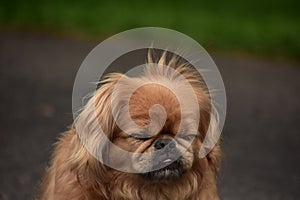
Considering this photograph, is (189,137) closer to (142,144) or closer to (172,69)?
(142,144)

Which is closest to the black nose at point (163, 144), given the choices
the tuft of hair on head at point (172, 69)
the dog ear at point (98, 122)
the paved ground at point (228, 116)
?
the dog ear at point (98, 122)

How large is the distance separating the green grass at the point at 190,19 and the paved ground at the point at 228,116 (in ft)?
3.61

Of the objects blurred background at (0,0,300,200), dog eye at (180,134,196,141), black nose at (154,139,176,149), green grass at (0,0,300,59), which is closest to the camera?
black nose at (154,139,176,149)

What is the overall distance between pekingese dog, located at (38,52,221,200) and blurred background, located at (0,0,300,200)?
189 centimetres

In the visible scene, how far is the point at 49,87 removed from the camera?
12992mm

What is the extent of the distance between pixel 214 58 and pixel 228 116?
459 cm

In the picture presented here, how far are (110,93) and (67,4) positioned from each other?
636 inches

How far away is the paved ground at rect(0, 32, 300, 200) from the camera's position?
326 inches

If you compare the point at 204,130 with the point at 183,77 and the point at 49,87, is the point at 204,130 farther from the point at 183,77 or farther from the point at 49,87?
the point at 49,87

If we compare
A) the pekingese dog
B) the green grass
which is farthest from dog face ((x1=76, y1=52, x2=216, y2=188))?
the green grass

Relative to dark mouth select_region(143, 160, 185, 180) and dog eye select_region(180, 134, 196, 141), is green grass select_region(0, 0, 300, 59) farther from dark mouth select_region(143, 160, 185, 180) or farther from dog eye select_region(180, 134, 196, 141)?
dark mouth select_region(143, 160, 185, 180)

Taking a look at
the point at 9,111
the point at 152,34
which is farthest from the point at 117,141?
the point at 152,34

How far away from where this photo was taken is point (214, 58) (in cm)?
1555

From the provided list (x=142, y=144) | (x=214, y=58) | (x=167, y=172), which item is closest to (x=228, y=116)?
(x=214, y=58)
